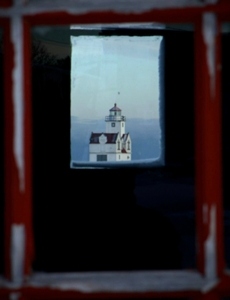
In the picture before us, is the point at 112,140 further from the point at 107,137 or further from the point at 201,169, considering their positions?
the point at 201,169

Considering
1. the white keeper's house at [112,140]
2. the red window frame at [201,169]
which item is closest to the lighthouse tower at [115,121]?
the white keeper's house at [112,140]

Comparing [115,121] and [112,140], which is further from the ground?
[115,121]

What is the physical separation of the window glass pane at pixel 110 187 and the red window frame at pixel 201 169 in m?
2.96

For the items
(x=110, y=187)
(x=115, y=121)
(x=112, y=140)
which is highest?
(x=115, y=121)

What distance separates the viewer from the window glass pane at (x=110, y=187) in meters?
4.47

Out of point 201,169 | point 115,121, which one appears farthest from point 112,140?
point 201,169

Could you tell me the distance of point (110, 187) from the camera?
512 cm

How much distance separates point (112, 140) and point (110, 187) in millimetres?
512

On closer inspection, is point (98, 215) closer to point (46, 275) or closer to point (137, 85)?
point (137, 85)

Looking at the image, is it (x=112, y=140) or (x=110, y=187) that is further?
(x=110, y=187)

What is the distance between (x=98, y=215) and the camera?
4.96m

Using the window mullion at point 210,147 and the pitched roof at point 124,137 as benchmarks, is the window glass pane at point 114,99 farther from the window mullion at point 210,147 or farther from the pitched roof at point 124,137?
the window mullion at point 210,147

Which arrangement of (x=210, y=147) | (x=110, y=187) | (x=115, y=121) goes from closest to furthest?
(x=210, y=147) < (x=115, y=121) < (x=110, y=187)

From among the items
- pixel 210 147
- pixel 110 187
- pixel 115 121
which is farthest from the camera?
pixel 110 187
